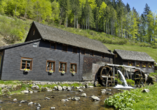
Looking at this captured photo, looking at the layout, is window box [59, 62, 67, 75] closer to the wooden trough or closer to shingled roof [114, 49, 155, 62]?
the wooden trough

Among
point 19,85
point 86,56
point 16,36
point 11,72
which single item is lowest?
point 19,85

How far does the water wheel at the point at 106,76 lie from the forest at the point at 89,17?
32634mm

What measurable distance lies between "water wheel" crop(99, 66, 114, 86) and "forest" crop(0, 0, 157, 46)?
32634mm

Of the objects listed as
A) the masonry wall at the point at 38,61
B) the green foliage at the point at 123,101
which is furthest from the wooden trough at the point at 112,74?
the green foliage at the point at 123,101

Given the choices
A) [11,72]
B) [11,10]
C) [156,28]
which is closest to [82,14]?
[11,10]

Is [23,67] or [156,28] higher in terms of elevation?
[156,28]

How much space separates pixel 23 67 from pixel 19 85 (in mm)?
2261

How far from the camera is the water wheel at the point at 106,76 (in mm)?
17438

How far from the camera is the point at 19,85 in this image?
10.1 meters

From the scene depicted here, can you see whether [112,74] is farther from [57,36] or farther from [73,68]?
[57,36]

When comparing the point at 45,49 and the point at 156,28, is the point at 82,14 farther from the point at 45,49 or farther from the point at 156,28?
the point at 45,49

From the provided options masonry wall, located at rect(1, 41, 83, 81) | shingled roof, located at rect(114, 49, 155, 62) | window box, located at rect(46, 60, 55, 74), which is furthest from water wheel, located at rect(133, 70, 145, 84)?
window box, located at rect(46, 60, 55, 74)

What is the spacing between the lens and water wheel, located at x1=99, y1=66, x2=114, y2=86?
17.4 m

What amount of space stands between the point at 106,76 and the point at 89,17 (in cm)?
4222
